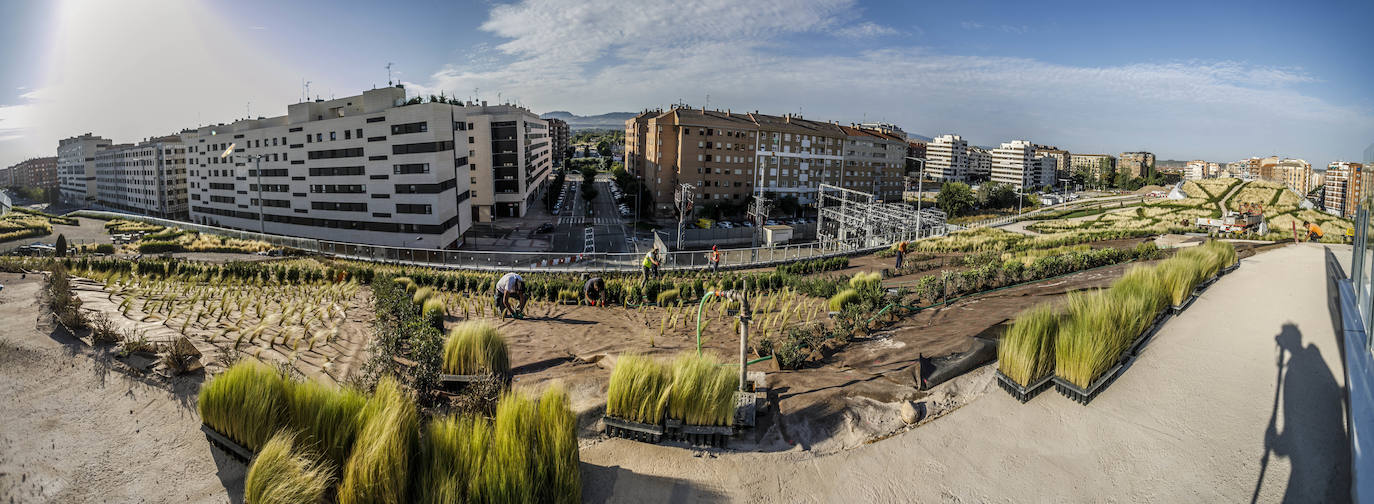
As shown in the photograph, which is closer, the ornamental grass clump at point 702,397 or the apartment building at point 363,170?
the ornamental grass clump at point 702,397

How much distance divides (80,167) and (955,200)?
509 ft

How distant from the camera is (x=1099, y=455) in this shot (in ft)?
17.9

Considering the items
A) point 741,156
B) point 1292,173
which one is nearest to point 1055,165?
point 1292,173

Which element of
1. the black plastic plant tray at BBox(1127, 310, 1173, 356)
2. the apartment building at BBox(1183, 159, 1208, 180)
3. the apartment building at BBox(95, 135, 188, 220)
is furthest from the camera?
the apartment building at BBox(1183, 159, 1208, 180)

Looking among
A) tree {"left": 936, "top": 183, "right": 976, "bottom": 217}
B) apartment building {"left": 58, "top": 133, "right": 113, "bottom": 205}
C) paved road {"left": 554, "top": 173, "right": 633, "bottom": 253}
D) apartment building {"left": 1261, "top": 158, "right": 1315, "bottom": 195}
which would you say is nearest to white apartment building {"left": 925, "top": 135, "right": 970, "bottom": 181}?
apartment building {"left": 1261, "top": 158, "right": 1315, "bottom": 195}

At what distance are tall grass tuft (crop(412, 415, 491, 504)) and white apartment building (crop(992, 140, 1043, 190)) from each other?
145m

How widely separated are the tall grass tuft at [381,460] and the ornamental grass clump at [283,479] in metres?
0.19

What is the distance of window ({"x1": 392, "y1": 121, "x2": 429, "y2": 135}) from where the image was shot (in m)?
36.8

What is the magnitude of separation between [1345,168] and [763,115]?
2682 inches

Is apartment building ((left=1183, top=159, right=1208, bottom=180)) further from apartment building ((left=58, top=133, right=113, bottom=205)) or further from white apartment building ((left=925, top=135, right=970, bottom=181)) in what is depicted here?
apartment building ((left=58, top=133, right=113, bottom=205))

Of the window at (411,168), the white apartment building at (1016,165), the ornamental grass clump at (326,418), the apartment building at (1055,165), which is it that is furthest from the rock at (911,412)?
the apartment building at (1055,165)

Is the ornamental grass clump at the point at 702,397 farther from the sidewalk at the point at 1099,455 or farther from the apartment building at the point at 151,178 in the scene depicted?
the apartment building at the point at 151,178

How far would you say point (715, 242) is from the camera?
152 feet

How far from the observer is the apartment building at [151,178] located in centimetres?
7919
